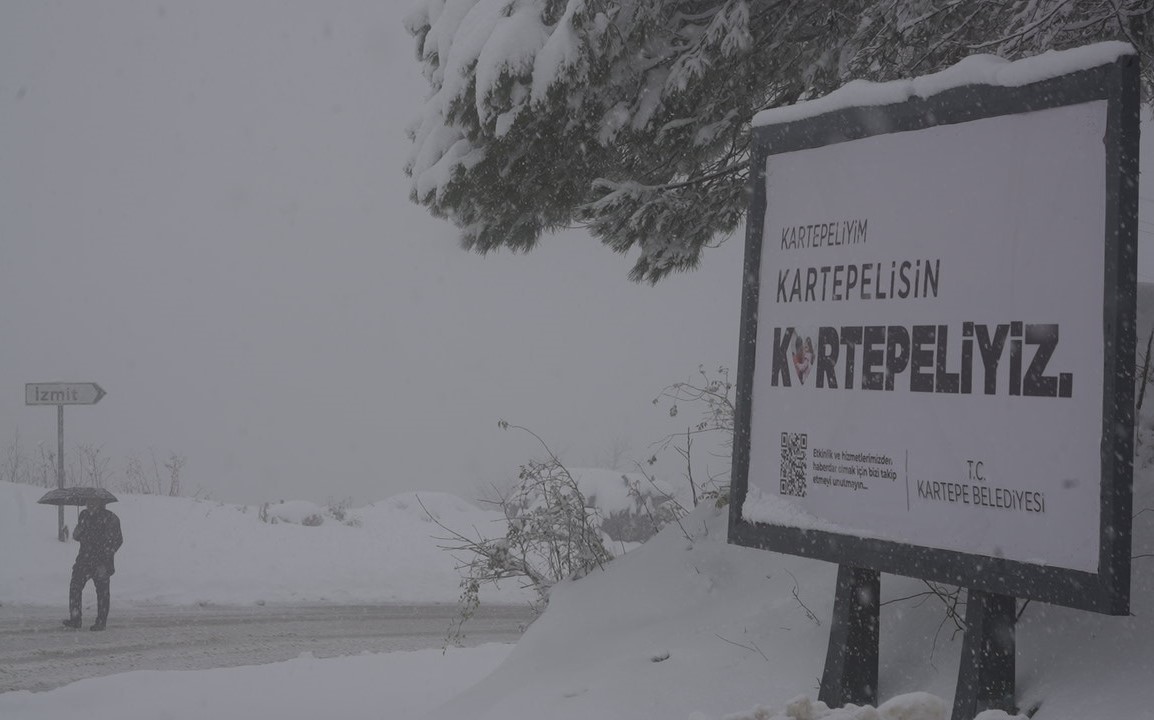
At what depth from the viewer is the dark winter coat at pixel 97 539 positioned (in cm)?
1098

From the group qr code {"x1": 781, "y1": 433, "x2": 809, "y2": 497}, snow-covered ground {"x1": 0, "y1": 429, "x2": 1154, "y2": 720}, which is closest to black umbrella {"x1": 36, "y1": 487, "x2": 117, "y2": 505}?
snow-covered ground {"x1": 0, "y1": 429, "x2": 1154, "y2": 720}

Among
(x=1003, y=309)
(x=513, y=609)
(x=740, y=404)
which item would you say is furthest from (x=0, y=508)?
(x=1003, y=309)

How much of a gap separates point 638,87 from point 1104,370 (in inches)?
140

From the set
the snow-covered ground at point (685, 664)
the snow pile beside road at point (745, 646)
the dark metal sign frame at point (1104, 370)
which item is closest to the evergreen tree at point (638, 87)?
the dark metal sign frame at point (1104, 370)

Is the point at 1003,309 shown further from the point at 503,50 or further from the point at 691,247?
the point at 691,247

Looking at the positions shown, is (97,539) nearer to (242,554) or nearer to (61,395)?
(61,395)

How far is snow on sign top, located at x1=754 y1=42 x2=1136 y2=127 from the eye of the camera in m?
2.86

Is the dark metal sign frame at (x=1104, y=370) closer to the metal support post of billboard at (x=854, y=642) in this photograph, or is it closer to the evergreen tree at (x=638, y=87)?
the metal support post of billboard at (x=854, y=642)

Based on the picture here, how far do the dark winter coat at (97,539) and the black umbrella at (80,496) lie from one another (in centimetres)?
27

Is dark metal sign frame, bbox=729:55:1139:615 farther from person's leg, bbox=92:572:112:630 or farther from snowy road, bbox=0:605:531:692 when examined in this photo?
person's leg, bbox=92:572:112:630

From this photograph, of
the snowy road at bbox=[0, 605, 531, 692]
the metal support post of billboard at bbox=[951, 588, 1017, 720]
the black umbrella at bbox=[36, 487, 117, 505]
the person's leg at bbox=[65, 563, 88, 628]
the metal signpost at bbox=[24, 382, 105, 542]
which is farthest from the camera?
the metal signpost at bbox=[24, 382, 105, 542]

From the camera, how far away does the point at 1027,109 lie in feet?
9.89

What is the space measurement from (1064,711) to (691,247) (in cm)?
416

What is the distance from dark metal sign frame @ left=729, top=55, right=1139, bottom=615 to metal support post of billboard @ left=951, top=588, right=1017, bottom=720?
20 centimetres
